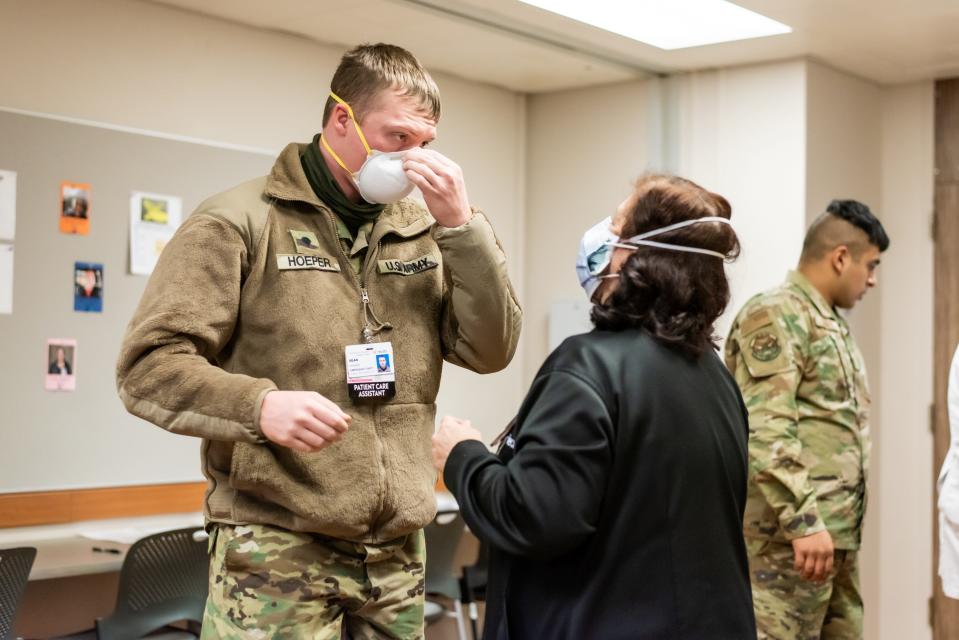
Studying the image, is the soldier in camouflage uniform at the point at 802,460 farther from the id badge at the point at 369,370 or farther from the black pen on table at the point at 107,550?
the black pen on table at the point at 107,550

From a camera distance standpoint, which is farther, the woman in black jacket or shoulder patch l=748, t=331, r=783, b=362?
shoulder patch l=748, t=331, r=783, b=362

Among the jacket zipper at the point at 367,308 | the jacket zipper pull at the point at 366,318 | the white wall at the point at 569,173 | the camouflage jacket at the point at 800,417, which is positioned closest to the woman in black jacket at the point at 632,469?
the jacket zipper at the point at 367,308

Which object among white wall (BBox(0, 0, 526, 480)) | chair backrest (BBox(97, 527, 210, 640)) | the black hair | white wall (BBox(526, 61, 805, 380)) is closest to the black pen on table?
chair backrest (BBox(97, 527, 210, 640))

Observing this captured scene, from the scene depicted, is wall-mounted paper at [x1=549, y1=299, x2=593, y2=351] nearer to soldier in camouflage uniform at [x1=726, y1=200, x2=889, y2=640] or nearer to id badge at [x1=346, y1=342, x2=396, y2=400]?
soldier in camouflage uniform at [x1=726, y1=200, x2=889, y2=640]

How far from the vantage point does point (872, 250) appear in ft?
12.2

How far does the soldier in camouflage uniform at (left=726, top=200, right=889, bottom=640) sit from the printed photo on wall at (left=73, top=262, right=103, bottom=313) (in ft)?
7.49

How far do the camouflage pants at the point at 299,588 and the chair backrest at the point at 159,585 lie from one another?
1651 millimetres

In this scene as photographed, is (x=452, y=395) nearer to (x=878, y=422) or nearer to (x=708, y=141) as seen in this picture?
(x=708, y=141)

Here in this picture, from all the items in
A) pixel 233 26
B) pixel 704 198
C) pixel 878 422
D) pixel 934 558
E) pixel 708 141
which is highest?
pixel 233 26

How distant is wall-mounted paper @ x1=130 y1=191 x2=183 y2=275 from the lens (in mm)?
4348

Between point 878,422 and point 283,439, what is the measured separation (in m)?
4.45

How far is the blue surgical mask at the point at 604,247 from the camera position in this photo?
1.87 meters

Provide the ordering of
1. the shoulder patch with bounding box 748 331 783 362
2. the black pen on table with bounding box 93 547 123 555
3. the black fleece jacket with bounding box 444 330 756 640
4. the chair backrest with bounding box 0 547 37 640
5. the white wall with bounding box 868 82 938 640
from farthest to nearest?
the white wall with bounding box 868 82 938 640, the black pen on table with bounding box 93 547 123 555, the shoulder patch with bounding box 748 331 783 362, the chair backrest with bounding box 0 547 37 640, the black fleece jacket with bounding box 444 330 756 640

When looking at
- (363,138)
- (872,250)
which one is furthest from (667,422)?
(872,250)
